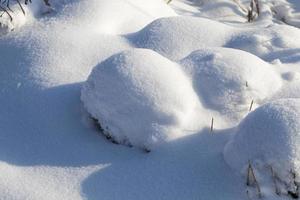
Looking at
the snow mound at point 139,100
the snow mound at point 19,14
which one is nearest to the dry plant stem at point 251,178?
the snow mound at point 139,100

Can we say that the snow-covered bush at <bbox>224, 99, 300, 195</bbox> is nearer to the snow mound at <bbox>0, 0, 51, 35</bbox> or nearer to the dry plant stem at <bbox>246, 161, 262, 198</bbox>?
the dry plant stem at <bbox>246, 161, 262, 198</bbox>

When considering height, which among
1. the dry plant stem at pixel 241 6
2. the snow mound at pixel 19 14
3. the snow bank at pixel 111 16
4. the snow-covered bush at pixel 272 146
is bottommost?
the dry plant stem at pixel 241 6

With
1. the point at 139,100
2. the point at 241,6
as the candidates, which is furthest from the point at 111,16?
the point at 241,6

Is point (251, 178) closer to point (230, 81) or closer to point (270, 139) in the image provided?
point (270, 139)

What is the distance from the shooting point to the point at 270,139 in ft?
4.75

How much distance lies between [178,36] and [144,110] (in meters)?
0.58

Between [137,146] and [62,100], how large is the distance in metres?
0.36

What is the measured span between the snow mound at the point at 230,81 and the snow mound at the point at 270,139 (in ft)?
0.69

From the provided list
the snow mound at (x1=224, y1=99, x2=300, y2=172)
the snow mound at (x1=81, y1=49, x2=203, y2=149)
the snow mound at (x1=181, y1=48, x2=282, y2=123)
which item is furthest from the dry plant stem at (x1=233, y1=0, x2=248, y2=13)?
the snow mound at (x1=224, y1=99, x2=300, y2=172)

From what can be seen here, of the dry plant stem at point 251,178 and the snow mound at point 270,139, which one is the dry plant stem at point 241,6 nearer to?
the snow mound at point 270,139

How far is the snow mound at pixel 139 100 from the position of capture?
1.64 meters

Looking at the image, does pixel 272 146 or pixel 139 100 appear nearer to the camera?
pixel 272 146

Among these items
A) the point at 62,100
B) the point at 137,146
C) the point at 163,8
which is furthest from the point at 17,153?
the point at 163,8

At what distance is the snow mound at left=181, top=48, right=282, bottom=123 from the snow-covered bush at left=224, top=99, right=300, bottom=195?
21 centimetres
